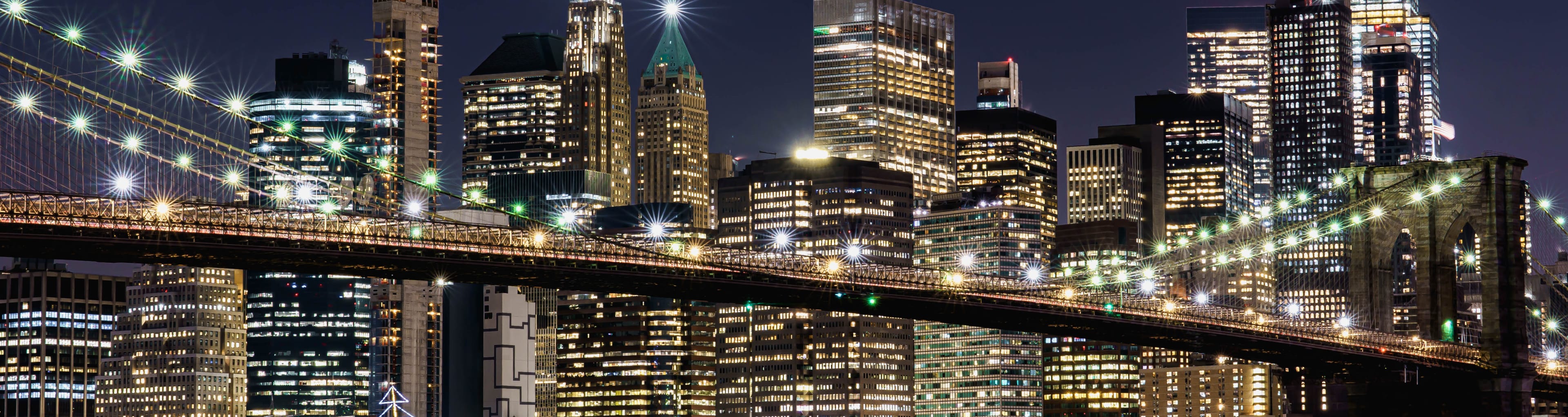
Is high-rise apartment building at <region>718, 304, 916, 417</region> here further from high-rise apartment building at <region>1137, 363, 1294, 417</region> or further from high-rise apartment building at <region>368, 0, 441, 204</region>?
high-rise apartment building at <region>368, 0, 441, 204</region>

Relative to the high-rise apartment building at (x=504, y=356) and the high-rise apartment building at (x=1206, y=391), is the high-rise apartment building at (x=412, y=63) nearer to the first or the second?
the high-rise apartment building at (x=504, y=356)

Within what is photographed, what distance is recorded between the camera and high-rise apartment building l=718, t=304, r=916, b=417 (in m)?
186

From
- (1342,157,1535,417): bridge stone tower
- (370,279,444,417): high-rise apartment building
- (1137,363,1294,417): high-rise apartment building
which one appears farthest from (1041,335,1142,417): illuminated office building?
(1342,157,1535,417): bridge stone tower

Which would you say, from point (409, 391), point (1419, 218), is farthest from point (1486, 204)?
point (409, 391)

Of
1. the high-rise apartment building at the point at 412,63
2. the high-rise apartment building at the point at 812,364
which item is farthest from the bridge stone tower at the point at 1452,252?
the high-rise apartment building at the point at 812,364

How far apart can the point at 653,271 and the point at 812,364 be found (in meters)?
110

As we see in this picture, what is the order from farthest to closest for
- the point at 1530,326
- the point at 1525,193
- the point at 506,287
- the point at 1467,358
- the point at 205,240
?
the point at 506,287 < the point at 1530,326 < the point at 1525,193 < the point at 1467,358 < the point at 205,240

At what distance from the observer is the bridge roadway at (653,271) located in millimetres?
66000

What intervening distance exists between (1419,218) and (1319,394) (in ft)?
25.6

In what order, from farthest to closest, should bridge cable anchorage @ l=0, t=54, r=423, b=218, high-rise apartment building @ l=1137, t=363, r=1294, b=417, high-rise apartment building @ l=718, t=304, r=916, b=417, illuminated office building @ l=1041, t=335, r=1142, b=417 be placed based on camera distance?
illuminated office building @ l=1041, t=335, r=1142, b=417 < high-rise apartment building @ l=1137, t=363, r=1294, b=417 < high-rise apartment building @ l=718, t=304, r=916, b=417 < bridge cable anchorage @ l=0, t=54, r=423, b=218

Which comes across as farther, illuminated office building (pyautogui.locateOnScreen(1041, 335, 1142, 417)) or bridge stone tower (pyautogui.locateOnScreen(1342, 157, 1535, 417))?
illuminated office building (pyautogui.locateOnScreen(1041, 335, 1142, 417))

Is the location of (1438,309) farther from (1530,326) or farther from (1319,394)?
(1530,326)

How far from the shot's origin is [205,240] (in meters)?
67.3

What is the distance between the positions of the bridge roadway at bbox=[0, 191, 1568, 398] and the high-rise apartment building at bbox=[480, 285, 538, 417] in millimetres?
60806
